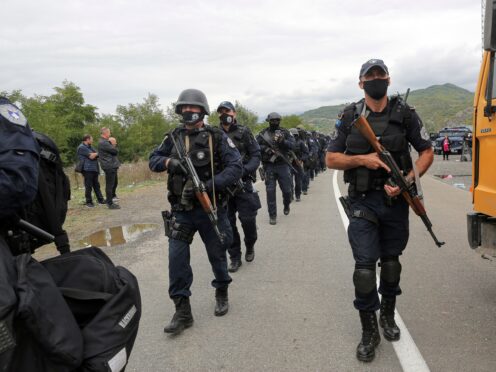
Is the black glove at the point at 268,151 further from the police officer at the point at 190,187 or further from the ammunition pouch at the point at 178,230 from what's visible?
the ammunition pouch at the point at 178,230

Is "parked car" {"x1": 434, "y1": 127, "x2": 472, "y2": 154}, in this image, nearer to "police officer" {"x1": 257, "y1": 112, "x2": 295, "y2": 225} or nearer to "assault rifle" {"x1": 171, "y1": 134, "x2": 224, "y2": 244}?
"police officer" {"x1": 257, "y1": 112, "x2": 295, "y2": 225}

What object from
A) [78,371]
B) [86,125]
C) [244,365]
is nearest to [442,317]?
[244,365]

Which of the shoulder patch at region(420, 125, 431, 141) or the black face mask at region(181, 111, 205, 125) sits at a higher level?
the black face mask at region(181, 111, 205, 125)

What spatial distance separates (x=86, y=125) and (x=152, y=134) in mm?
9716

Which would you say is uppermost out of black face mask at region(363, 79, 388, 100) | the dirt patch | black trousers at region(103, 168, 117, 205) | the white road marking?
black face mask at region(363, 79, 388, 100)

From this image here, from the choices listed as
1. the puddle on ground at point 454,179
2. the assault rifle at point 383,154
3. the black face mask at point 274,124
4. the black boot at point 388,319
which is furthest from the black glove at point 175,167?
the puddle on ground at point 454,179

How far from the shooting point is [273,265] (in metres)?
5.34

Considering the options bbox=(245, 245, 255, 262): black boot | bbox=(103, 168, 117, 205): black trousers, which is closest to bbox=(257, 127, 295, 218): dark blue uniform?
bbox=(245, 245, 255, 262): black boot

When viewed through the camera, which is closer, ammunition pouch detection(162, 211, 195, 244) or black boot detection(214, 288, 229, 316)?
ammunition pouch detection(162, 211, 195, 244)

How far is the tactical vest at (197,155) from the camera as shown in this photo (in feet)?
11.8

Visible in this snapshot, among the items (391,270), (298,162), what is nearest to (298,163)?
(298,162)

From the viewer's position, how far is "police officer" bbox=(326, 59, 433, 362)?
10.0ft

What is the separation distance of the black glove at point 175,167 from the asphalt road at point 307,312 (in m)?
1.34

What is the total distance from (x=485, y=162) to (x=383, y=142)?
3.03 feet
